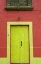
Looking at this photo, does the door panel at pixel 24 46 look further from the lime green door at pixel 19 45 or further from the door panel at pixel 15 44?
Answer: the door panel at pixel 15 44

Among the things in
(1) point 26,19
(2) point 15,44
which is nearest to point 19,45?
(2) point 15,44

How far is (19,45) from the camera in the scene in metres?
15.0

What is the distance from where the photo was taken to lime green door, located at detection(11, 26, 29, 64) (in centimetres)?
1495

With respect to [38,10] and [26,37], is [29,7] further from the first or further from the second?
[26,37]

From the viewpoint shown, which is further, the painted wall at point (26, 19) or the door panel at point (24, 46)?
the door panel at point (24, 46)

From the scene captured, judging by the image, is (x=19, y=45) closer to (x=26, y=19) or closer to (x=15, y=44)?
(x=15, y=44)

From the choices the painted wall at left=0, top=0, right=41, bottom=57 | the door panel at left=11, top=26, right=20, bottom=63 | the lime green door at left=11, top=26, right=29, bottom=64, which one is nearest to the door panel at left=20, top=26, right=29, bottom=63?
the lime green door at left=11, top=26, right=29, bottom=64

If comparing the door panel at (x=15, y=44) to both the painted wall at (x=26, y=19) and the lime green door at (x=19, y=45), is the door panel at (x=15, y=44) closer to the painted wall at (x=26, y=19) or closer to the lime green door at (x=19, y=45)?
the lime green door at (x=19, y=45)

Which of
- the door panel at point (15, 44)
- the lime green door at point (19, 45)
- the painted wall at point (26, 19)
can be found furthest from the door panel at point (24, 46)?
the painted wall at point (26, 19)

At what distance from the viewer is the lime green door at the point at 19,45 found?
1495 cm

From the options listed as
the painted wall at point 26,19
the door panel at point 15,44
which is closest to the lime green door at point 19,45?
the door panel at point 15,44

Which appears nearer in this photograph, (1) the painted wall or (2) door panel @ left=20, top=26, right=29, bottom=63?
(1) the painted wall

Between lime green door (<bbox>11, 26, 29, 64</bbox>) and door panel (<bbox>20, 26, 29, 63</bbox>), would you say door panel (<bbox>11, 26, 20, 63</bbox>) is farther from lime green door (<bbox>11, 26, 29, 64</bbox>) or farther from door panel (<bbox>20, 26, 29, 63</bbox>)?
door panel (<bbox>20, 26, 29, 63</bbox>)

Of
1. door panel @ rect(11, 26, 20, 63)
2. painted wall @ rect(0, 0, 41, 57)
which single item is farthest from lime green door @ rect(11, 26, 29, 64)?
painted wall @ rect(0, 0, 41, 57)
